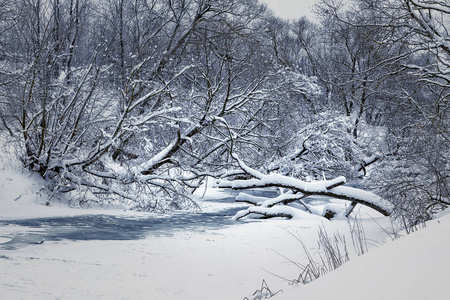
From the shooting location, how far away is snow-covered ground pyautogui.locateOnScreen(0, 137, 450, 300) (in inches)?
85.8

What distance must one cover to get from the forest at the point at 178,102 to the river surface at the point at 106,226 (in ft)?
3.81

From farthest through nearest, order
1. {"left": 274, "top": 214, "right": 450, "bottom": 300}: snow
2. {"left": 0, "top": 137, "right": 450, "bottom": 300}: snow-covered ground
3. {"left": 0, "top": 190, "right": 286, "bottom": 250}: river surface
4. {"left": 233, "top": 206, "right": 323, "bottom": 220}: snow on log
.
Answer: {"left": 233, "top": 206, "right": 323, "bottom": 220}: snow on log → {"left": 0, "top": 190, "right": 286, "bottom": 250}: river surface → {"left": 0, "top": 137, "right": 450, "bottom": 300}: snow-covered ground → {"left": 274, "top": 214, "right": 450, "bottom": 300}: snow

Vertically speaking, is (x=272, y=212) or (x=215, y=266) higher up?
(x=272, y=212)

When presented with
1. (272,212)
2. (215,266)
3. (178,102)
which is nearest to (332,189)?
(272,212)

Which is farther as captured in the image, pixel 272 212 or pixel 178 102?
pixel 178 102

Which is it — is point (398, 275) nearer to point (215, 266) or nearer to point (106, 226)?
point (215, 266)

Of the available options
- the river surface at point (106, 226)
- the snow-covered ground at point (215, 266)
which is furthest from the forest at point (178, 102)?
the snow-covered ground at point (215, 266)

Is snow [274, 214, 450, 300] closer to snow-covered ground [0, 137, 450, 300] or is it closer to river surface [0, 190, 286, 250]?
snow-covered ground [0, 137, 450, 300]

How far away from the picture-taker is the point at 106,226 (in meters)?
8.87

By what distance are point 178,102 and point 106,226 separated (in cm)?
589

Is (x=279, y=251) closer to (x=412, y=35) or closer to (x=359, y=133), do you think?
(x=412, y=35)

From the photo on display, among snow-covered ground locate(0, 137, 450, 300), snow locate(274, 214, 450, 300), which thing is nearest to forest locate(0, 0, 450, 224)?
snow-covered ground locate(0, 137, 450, 300)

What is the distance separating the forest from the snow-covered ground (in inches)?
101

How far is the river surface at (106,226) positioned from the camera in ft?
23.0
